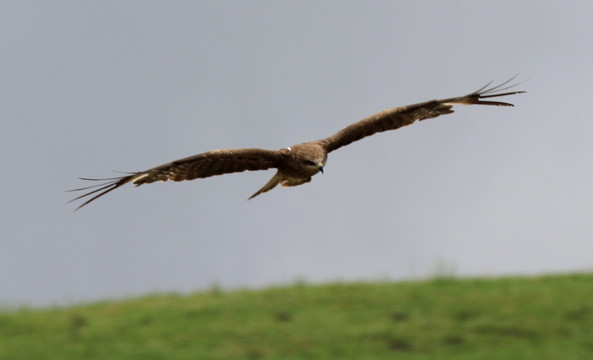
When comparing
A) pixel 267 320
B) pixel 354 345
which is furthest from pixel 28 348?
pixel 354 345

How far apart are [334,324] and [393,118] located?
14.6 feet

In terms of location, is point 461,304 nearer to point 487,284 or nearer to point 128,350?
point 487,284

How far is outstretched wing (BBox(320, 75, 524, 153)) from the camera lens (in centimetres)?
1105

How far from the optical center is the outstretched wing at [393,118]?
11.1 meters

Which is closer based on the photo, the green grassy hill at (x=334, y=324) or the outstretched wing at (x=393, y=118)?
the green grassy hill at (x=334, y=324)

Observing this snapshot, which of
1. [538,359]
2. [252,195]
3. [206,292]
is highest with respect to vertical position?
[252,195]

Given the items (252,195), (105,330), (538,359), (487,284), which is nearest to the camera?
(538,359)

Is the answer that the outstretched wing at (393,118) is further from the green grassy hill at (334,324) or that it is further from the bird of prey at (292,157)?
the green grassy hill at (334,324)

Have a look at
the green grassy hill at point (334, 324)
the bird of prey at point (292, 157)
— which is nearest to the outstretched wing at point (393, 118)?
the bird of prey at point (292, 157)

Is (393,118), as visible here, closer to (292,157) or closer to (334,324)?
(292,157)

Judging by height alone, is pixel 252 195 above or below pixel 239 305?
above

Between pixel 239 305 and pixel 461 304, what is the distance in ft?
6.84

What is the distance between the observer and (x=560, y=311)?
778cm

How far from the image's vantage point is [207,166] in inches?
388
